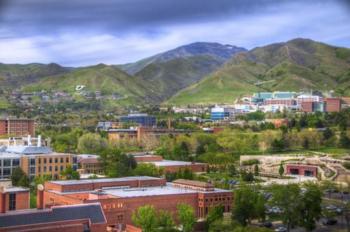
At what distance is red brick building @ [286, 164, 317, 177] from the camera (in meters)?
22.5

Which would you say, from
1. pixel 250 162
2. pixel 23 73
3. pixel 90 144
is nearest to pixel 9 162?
pixel 90 144

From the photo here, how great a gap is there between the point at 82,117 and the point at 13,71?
3899 cm

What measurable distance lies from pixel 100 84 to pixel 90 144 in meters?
31.6

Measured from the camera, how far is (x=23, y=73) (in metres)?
76.9

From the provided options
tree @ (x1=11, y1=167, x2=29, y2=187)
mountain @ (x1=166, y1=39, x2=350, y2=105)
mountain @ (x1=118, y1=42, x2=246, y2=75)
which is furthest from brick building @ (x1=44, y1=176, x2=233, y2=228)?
mountain @ (x1=118, y1=42, x2=246, y2=75)

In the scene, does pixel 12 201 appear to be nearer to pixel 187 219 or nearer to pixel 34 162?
pixel 187 219

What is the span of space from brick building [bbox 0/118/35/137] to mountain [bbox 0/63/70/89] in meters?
37.0

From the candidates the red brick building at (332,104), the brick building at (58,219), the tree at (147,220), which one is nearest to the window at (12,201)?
the brick building at (58,219)

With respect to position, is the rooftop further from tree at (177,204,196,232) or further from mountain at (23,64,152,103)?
mountain at (23,64,152,103)

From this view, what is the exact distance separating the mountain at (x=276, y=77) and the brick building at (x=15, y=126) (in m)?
23.3

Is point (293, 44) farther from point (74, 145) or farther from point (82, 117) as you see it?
point (74, 145)

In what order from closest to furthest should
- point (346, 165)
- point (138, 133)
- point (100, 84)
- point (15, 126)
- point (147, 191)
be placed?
point (147, 191)
point (346, 165)
point (138, 133)
point (15, 126)
point (100, 84)

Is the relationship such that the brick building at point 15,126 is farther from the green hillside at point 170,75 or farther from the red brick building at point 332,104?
the green hillside at point 170,75

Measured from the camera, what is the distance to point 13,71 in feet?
254
